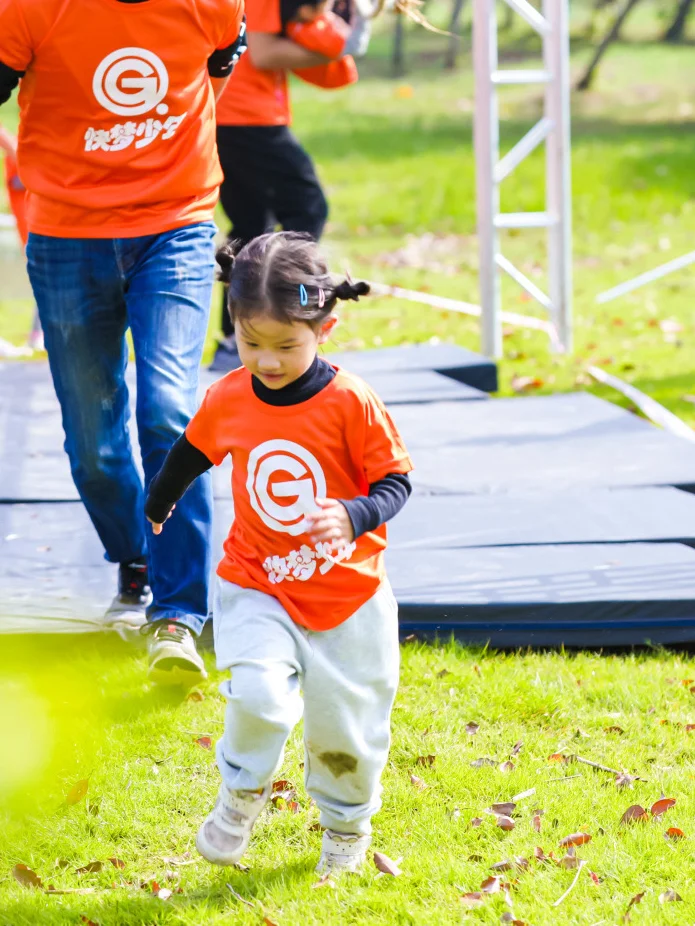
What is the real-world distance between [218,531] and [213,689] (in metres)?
1.10

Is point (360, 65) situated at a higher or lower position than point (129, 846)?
lower

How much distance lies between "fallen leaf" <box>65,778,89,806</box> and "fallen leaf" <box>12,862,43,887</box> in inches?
11.8

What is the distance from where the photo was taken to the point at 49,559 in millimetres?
4781

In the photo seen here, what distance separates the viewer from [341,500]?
8.49ft

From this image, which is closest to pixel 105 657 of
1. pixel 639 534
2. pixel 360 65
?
pixel 639 534

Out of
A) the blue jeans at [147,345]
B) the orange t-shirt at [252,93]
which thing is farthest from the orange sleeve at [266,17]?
the blue jeans at [147,345]

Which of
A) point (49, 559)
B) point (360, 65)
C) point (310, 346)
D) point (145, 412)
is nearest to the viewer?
point (310, 346)

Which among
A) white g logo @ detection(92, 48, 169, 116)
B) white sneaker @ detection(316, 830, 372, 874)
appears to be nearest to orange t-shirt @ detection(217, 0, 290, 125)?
white g logo @ detection(92, 48, 169, 116)

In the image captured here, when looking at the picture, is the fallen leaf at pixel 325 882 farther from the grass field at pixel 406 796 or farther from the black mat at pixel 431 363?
the black mat at pixel 431 363

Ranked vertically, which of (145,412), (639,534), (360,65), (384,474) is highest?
(384,474)

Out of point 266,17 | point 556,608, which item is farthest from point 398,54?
point 556,608

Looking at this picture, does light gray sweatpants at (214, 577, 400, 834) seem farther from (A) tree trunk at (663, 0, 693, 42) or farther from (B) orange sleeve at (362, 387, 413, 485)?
(A) tree trunk at (663, 0, 693, 42)

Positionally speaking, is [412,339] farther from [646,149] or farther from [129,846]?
[646,149]

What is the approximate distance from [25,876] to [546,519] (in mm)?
2657
